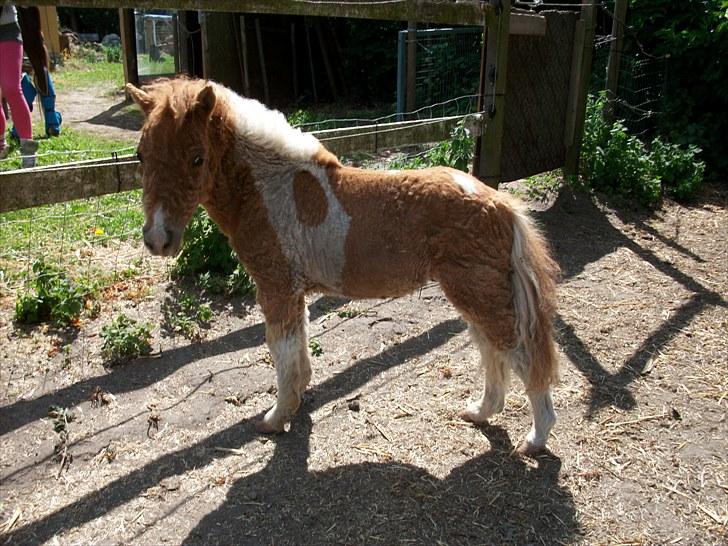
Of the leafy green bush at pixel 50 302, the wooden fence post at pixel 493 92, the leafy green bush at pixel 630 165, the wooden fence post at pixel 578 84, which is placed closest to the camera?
the leafy green bush at pixel 50 302

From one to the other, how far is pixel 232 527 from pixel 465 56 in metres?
10.5

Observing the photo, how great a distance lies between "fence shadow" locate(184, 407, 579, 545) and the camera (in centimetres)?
298

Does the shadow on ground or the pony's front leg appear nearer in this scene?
the pony's front leg

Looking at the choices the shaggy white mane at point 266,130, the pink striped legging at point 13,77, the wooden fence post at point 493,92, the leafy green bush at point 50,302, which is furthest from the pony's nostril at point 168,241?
the pink striped legging at point 13,77

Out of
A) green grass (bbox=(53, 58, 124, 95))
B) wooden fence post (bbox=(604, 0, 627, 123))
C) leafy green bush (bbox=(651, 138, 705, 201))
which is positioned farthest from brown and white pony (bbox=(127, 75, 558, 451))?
green grass (bbox=(53, 58, 124, 95))

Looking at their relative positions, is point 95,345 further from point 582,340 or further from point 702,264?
point 702,264

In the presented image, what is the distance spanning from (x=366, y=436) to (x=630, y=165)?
5.56m

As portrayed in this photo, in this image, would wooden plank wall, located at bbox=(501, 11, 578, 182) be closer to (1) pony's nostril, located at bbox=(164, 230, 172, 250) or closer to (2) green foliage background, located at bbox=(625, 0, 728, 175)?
(2) green foliage background, located at bbox=(625, 0, 728, 175)

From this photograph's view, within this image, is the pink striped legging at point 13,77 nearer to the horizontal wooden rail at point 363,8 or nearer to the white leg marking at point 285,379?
the horizontal wooden rail at point 363,8

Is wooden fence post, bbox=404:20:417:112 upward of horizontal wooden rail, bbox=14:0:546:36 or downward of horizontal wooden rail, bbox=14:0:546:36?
downward

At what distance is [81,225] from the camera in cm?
608

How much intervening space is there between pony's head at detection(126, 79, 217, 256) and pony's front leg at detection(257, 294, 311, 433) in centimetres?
66

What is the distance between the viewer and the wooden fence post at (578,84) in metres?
7.45

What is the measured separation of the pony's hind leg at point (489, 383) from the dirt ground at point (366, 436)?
0.10 meters
